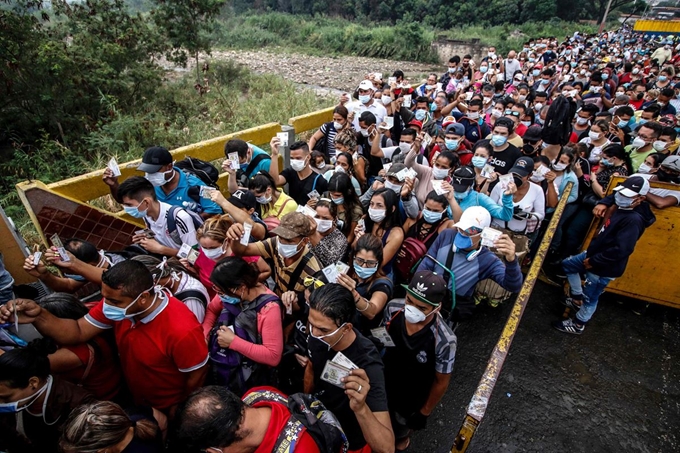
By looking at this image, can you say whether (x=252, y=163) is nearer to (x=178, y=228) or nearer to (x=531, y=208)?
(x=178, y=228)

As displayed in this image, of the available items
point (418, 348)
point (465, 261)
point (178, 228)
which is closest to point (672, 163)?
point (465, 261)

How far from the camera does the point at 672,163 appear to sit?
4.42 metres

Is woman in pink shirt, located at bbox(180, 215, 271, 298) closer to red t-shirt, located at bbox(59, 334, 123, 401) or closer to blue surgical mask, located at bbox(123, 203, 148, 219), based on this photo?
blue surgical mask, located at bbox(123, 203, 148, 219)

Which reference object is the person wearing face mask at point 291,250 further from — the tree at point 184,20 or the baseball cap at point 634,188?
the tree at point 184,20

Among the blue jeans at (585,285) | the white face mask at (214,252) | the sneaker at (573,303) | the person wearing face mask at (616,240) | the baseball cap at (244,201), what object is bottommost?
the sneaker at (573,303)

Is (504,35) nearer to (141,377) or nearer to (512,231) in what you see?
(512,231)

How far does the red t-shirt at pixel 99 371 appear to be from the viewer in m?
2.29

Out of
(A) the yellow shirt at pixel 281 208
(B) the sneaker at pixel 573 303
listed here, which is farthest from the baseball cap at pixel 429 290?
(B) the sneaker at pixel 573 303

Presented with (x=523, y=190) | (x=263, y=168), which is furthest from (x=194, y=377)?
(x=523, y=190)

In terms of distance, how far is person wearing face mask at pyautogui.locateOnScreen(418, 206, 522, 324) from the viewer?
3.16 metres

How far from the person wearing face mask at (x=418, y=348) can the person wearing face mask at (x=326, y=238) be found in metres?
0.76

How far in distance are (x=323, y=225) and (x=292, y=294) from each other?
854mm

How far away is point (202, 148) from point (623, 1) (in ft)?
222

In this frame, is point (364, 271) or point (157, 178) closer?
point (364, 271)
